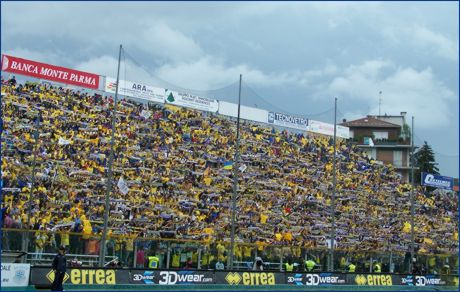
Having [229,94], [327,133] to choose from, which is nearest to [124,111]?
[229,94]

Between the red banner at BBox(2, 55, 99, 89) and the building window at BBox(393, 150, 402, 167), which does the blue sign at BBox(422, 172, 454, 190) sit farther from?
the building window at BBox(393, 150, 402, 167)

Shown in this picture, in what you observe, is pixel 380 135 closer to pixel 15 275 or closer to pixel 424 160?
pixel 424 160

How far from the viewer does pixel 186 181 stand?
3319 cm

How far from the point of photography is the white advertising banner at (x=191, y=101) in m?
36.7

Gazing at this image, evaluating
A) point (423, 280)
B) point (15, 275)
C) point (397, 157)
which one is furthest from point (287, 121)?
point (397, 157)

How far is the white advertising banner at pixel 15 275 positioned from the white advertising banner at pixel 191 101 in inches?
760

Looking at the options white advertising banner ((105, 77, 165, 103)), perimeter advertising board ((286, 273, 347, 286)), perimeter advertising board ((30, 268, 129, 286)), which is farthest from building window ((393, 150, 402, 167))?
perimeter advertising board ((30, 268, 129, 286))

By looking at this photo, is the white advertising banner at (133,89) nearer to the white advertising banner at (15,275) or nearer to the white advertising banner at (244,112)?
the white advertising banner at (244,112)

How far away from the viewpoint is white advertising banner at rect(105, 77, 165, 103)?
34.4m

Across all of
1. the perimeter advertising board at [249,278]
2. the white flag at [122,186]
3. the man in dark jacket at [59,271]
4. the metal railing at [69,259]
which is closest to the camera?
the man in dark jacket at [59,271]

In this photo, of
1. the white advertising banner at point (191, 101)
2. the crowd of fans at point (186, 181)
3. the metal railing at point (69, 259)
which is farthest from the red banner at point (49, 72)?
the metal railing at point (69, 259)

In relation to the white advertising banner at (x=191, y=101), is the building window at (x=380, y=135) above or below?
above

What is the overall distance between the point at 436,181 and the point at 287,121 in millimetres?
12773

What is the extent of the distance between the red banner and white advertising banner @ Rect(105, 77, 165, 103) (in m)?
0.78
